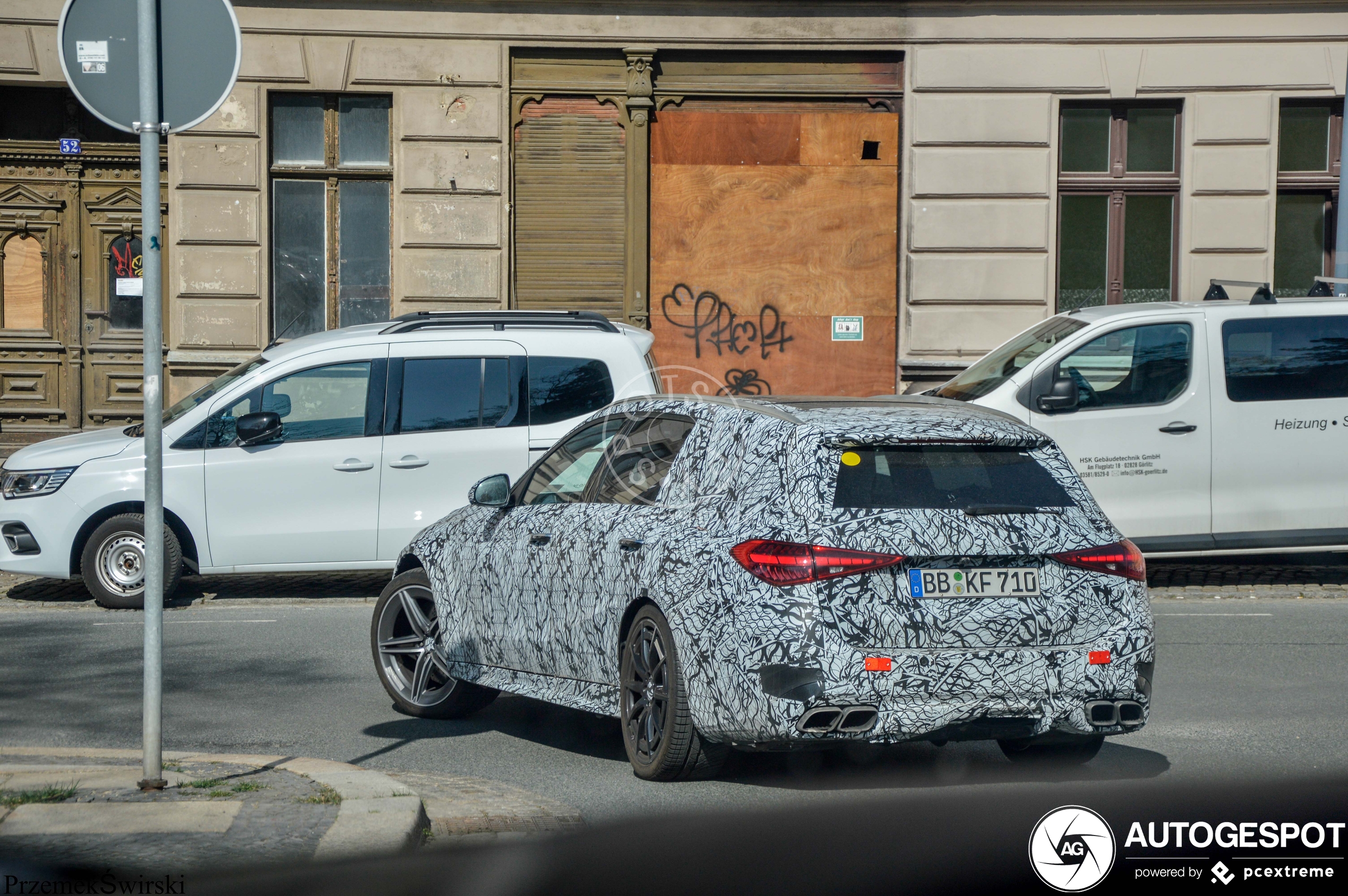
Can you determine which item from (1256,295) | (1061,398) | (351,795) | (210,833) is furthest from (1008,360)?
(210,833)

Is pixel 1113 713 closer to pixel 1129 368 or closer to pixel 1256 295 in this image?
pixel 1129 368

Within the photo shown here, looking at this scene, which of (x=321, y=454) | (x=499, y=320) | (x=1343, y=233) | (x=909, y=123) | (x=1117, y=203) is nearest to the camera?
(x=321, y=454)

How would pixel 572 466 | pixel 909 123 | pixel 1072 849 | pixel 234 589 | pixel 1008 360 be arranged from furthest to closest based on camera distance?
1. pixel 909 123
2. pixel 1008 360
3. pixel 234 589
4. pixel 572 466
5. pixel 1072 849

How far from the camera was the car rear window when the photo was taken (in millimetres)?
5266

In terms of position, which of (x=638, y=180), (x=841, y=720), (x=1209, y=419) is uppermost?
(x=638, y=180)

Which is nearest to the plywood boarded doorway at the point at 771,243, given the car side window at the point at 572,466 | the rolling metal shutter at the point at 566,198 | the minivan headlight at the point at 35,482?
the rolling metal shutter at the point at 566,198

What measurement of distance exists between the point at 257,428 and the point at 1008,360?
5.62 metres

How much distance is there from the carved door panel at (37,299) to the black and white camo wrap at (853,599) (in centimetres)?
1320

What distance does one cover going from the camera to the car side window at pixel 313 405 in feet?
34.8

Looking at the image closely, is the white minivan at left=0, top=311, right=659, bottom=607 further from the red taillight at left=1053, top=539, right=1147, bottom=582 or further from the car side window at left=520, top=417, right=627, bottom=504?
the red taillight at left=1053, top=539, right=1147, bottom=582

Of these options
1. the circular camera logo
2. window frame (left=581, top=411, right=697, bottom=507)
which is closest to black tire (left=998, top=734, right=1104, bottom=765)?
window frame (left=581, top=411, right=697, bottom=507)

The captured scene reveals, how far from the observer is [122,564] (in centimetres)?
1034

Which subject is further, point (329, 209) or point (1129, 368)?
point (329, 209)

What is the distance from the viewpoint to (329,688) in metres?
7.65
